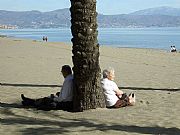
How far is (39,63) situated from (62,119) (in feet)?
51.0

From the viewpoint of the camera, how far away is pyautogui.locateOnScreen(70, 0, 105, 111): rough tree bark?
8.56m

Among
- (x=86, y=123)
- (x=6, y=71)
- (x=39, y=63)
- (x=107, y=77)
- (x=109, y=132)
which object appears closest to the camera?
(x=109, y=132)

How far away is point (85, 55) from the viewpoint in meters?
8.56

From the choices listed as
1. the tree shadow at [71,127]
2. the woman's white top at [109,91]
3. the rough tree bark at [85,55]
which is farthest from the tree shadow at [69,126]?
the woman's white top at [109,91]

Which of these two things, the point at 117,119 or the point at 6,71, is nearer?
the point at 117,119

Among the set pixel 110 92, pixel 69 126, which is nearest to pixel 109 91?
pixel 110 92

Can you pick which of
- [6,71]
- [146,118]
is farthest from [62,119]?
[6,71]

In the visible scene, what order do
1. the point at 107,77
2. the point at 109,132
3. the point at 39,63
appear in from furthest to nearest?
the point at 39,63 < the point at 107,77 < the point at 109,132

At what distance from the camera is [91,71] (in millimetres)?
8578

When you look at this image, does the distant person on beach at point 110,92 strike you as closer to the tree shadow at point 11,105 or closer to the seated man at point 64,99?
the seated man at point 64,99

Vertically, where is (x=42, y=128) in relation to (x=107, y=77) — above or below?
below

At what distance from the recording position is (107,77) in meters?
9.15

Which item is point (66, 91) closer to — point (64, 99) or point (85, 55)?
point (64, 99)

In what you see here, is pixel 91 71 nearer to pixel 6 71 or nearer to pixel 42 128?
pixel 42 128
